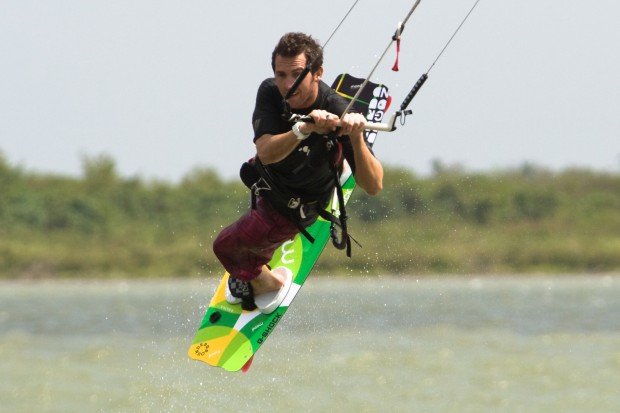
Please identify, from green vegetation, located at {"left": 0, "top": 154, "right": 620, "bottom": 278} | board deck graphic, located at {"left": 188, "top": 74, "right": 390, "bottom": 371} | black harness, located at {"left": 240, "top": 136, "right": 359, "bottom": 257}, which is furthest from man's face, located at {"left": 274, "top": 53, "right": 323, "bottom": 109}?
green vegetation, located at {"left": 0, "top": 154, "right": 620, "bottom": 278}

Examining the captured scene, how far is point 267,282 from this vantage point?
10039mm

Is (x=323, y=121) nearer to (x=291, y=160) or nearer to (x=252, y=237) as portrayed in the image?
(x=291, y=160)

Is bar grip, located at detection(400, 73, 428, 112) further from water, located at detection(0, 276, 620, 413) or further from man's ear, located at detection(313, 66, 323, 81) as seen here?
water, located at detection(0, 276, 620, 413)

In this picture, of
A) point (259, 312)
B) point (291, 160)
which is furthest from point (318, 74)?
point (259, 312)

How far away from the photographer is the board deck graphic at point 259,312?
1005 cm

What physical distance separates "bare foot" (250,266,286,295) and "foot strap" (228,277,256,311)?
5 centimetres

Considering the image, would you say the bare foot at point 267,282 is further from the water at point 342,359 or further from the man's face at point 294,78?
the man's face at point 294,78

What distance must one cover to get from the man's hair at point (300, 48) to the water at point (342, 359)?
14.8 ft

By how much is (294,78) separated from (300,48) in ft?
0.62

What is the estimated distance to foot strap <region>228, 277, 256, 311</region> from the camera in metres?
10.1

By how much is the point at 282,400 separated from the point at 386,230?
17.3 meters

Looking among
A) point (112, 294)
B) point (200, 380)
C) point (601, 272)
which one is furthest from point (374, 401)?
point (601, 272)

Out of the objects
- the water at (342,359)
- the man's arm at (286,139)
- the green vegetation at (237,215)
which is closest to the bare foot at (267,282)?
the water at (342,359)

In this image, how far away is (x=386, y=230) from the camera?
95.4 ft
